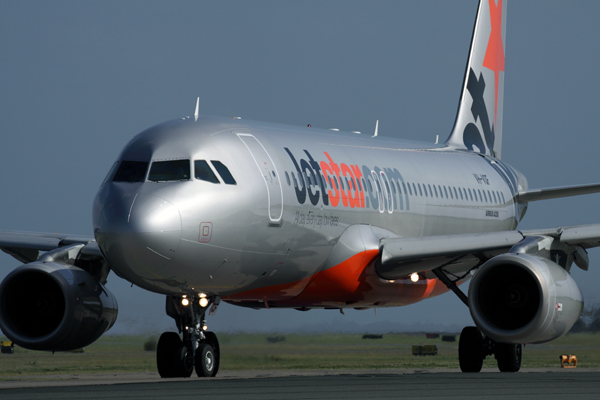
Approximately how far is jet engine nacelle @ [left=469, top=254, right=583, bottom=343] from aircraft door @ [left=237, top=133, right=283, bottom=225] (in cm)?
312

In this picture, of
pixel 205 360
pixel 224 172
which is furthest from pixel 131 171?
pixel 205 360

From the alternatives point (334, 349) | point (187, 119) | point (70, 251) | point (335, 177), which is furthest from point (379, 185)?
point (334, 349)

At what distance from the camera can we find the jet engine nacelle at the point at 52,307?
1639cm

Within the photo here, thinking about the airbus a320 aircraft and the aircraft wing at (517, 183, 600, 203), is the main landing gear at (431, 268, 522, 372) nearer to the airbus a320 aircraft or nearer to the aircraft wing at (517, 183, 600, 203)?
the airbus a320 aircraft

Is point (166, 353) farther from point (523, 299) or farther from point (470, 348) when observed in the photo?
point (470, 348)

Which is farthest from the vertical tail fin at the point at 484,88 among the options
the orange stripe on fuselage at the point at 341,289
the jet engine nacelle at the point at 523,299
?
the jet engine nacelle at the point at 523,299

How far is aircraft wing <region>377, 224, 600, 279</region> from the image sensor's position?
53.8 ft

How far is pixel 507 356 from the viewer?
2022 centimetres

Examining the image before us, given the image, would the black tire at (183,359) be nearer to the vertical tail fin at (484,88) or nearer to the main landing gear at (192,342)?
the main landing gear at (192,342)

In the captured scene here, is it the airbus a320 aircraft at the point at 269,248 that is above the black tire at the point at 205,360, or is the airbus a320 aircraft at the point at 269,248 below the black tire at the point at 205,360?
above

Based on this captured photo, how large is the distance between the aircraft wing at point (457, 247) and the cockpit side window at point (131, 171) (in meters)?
4.83

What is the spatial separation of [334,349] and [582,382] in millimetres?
11422

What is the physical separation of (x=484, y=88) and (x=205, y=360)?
47.6ft

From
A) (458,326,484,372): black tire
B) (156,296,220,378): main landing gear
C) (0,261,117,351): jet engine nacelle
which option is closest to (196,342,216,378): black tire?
(156,296,220,378): main landing gear
